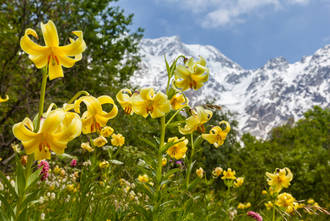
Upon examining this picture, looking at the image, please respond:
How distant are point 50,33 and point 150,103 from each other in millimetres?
661

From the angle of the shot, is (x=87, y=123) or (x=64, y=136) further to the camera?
(x=87, y=123)

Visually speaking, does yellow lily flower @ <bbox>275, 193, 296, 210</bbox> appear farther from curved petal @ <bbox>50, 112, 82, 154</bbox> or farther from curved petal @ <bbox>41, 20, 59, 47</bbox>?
curved petal @ <bbox>41, 20, 59, 47</bbox>

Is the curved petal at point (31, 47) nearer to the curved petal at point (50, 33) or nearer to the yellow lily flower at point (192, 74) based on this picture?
the curved petal at point (50, 33)

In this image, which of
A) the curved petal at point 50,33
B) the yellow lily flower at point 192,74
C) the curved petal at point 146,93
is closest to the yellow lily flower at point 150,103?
the curved petal at point 146,93

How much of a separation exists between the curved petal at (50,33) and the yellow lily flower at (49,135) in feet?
1.02

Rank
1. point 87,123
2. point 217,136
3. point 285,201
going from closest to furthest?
point 87,123 < point 217,136 < point 285,201

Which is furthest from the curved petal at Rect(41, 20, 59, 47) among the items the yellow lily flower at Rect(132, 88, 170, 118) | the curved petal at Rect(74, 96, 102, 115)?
the yellow lily flower at Rect(132, 88, 170, 118)

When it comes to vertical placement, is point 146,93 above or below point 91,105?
above

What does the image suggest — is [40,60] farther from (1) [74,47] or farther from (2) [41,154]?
(2) [41,154]

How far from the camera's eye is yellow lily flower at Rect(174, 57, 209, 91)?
4.88ft

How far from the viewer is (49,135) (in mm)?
904

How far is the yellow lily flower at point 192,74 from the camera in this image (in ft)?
4.88

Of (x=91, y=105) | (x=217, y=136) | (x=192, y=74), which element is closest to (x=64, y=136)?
(x=91, y=105)

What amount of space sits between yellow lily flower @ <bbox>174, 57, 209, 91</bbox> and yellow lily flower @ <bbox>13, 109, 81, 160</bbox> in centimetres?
76
